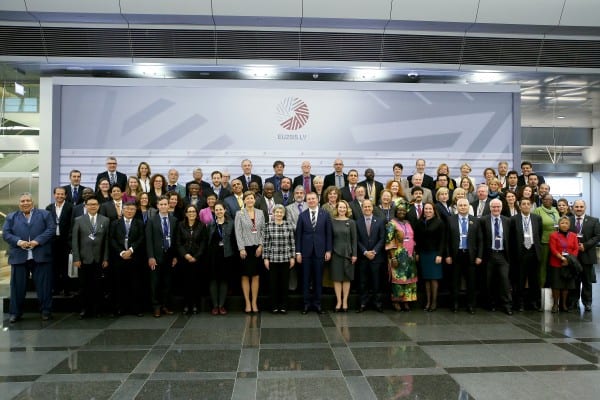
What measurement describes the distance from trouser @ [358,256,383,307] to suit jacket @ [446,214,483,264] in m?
1.01

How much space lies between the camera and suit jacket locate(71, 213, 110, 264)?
5707 mm

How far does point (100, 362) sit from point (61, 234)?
2.81 meters

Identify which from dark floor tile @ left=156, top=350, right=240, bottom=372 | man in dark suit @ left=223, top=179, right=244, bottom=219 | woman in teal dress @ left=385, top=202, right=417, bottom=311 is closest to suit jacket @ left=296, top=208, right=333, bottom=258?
woman in teal dress @ left=385, top=202, right=417, bottom=311

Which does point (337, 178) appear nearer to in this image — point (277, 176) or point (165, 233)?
point (277, 176)

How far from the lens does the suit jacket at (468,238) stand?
5992 mm

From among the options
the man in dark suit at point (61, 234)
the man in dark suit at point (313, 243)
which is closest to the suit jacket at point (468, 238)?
the man in dark suit at point (313, 243)

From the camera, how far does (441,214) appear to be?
6.32 m

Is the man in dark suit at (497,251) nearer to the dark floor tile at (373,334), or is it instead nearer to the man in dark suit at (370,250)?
the man in dark suit at (370,250)

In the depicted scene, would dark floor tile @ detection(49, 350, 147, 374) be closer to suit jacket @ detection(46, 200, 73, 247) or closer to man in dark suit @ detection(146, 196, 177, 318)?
man in dark suit @ detection(146, 196, 177, 318)

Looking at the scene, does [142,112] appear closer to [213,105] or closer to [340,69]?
[213,105]

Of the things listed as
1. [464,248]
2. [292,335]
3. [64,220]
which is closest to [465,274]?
[464,248]

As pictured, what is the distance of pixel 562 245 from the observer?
241 inches

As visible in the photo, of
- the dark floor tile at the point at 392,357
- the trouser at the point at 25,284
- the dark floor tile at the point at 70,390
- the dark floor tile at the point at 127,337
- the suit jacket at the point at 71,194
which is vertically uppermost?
the suit jacket at the point at 71,194

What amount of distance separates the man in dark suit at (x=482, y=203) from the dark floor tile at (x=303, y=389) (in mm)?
3959
